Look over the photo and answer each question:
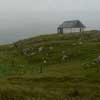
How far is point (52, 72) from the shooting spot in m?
62.6

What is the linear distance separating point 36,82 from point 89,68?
51.6 feet

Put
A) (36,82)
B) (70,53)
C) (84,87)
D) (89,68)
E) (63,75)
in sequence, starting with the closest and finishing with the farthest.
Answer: (84,87) < (36,82) < (63,75) < (89,68) < (70,53)

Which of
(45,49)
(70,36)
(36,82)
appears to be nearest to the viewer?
(36,82)

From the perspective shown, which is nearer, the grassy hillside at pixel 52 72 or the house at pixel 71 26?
the grassy hillside at pixel 52 72

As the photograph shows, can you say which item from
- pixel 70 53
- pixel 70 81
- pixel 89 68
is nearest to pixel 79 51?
pixel 70 53

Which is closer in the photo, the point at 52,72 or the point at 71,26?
the point at 52,72

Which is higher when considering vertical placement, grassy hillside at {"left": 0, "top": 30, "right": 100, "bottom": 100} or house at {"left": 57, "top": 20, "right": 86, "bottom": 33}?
house at {"left": 57, "top": 20, "right": 86, "bottom": 33}

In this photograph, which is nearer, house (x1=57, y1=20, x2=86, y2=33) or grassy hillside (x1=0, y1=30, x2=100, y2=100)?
grassy hillside (x1=0, y1=30, x2=100, y2=100)

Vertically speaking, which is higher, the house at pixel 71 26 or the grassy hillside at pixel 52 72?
the house at pixel 71 26

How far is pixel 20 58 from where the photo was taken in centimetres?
9819

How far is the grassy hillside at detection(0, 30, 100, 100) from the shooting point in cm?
3762

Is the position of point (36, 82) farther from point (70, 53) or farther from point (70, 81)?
point (70, 53)

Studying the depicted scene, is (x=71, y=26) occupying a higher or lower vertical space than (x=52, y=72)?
higher

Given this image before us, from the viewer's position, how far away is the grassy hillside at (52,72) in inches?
1481
